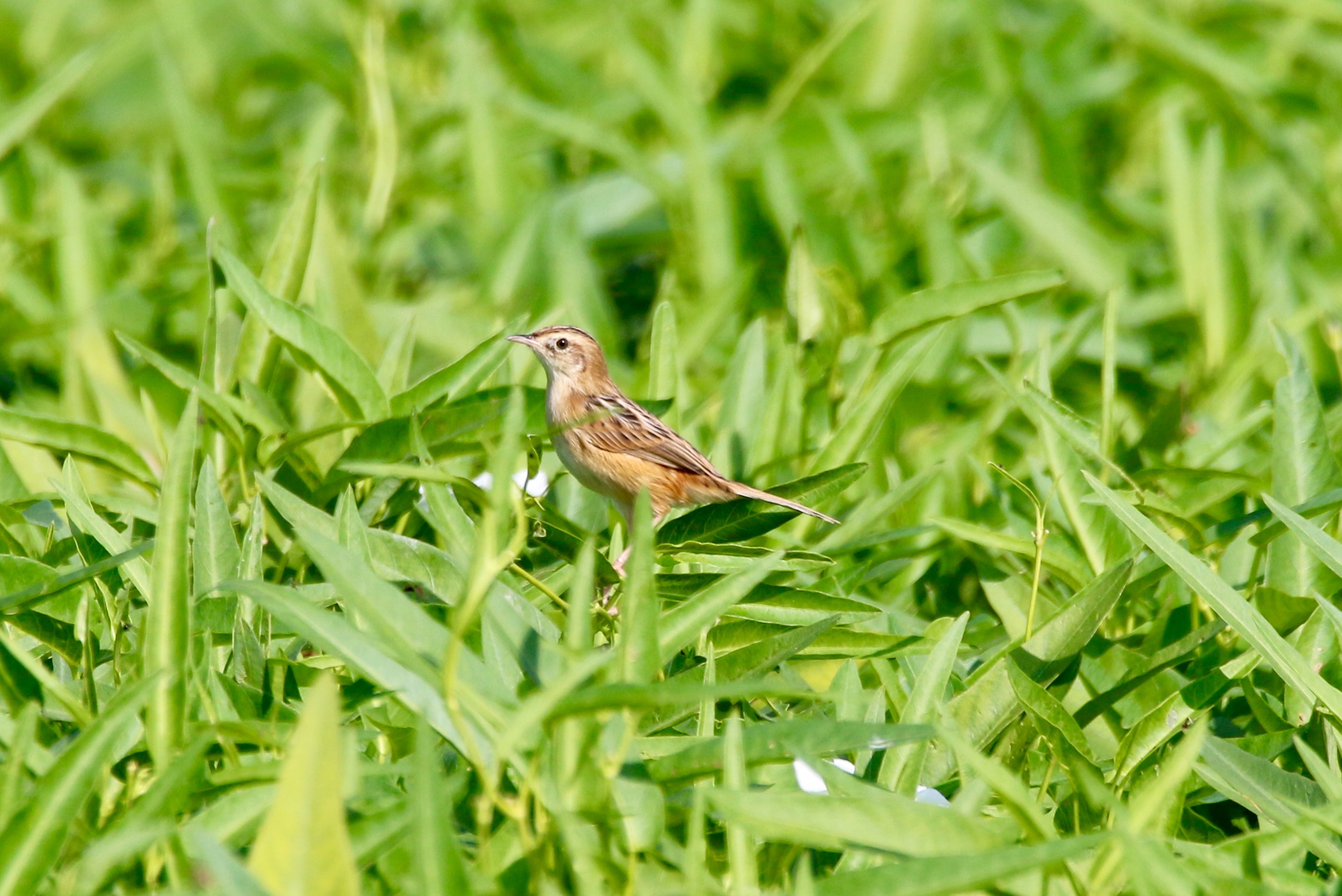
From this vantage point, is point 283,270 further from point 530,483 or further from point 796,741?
point 796,741

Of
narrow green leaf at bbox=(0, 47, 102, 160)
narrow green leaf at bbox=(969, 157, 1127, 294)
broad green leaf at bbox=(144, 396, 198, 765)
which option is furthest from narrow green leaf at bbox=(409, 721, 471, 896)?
narrow green leaf at bbox=(969, 157, 1127, 294)

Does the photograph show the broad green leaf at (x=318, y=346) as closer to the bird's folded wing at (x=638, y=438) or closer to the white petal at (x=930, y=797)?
the bird's folded wing at (x=638, y=438)

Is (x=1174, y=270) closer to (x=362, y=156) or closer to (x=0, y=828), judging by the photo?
(x=362, y=156)

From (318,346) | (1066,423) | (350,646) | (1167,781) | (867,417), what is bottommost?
(1167,781)

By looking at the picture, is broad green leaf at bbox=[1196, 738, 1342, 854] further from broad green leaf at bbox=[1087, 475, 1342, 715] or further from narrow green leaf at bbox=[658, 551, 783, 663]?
narrow green leaf at bbox=[658, 551, 783, 663]

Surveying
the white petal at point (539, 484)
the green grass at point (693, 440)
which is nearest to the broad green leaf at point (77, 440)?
the green grass at point (693, 440)

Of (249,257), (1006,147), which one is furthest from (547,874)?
(1006,147)

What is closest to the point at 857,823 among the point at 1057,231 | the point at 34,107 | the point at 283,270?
the point at 283,270
